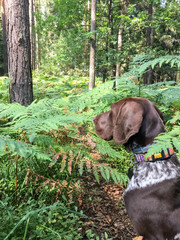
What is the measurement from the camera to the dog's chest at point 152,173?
6.21 ft

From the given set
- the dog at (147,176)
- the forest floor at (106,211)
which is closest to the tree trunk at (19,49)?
the forest floor at (106,211)

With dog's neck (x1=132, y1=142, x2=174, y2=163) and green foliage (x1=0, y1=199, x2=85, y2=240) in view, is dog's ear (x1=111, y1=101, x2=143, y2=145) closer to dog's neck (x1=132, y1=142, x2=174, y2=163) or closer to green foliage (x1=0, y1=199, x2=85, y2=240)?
dog's neck (x1=132, y1=142, x2=174, y2=163)

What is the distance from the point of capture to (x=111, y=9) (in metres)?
12.8

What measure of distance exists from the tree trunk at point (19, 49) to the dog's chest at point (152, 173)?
3152 millimetres

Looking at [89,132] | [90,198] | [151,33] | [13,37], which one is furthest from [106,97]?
[151,33]

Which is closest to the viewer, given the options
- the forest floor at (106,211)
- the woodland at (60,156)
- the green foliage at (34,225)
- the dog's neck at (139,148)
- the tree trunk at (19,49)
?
the green foliage at (34,225)

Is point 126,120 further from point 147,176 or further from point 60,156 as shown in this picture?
point 60,156

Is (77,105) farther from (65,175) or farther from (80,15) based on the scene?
(80,15)

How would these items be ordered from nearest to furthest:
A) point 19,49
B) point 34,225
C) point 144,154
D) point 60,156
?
point 34,225 < point 144,154 < point 60,156 < point 19,49

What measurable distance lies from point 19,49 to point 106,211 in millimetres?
3724

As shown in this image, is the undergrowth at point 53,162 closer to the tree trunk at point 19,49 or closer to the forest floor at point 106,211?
the forest floor at point 106,211

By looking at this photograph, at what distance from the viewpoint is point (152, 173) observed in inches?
76.6

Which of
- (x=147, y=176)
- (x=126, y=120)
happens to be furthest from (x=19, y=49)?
Answer: (x=147, y=176)

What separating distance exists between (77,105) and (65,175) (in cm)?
117
